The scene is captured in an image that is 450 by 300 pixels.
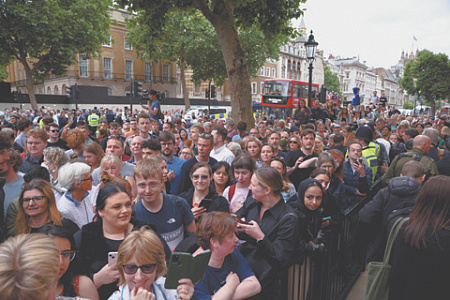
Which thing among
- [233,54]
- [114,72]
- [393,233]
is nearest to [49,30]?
[233,54]

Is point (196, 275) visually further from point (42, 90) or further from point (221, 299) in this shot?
point (42, 90)

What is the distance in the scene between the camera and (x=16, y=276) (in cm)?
120

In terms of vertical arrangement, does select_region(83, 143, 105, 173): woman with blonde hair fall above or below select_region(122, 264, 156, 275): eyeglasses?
above

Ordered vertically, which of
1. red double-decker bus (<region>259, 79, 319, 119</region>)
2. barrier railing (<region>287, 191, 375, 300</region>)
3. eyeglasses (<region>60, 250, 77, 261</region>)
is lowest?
barrier railing (<region>287, 191, 375, 300</region>)

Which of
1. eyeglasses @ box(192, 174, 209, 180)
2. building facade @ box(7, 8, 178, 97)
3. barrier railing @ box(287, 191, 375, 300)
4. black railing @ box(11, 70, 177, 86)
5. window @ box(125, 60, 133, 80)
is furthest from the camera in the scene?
window @ box(125, 60, 133, 80)

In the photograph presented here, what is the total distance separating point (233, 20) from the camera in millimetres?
8133

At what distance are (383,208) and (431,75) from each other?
48088 millimetres

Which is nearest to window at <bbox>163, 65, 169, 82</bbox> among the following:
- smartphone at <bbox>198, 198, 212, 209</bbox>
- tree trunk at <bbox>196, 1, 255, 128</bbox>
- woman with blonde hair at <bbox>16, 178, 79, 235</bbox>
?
tree trunk at <bbox>196, 1, 255, 128</bbox>

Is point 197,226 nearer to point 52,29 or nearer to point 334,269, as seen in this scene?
point 334,269

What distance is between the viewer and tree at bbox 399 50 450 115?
1601 inches

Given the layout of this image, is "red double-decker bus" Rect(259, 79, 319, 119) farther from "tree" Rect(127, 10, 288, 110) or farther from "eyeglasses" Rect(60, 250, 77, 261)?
"eyeglasses" Rect(60, 250, 77, 261)

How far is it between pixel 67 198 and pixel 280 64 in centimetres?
6698

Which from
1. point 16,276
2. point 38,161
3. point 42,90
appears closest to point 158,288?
point 16,276

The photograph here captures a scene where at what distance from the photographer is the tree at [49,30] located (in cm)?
2108
